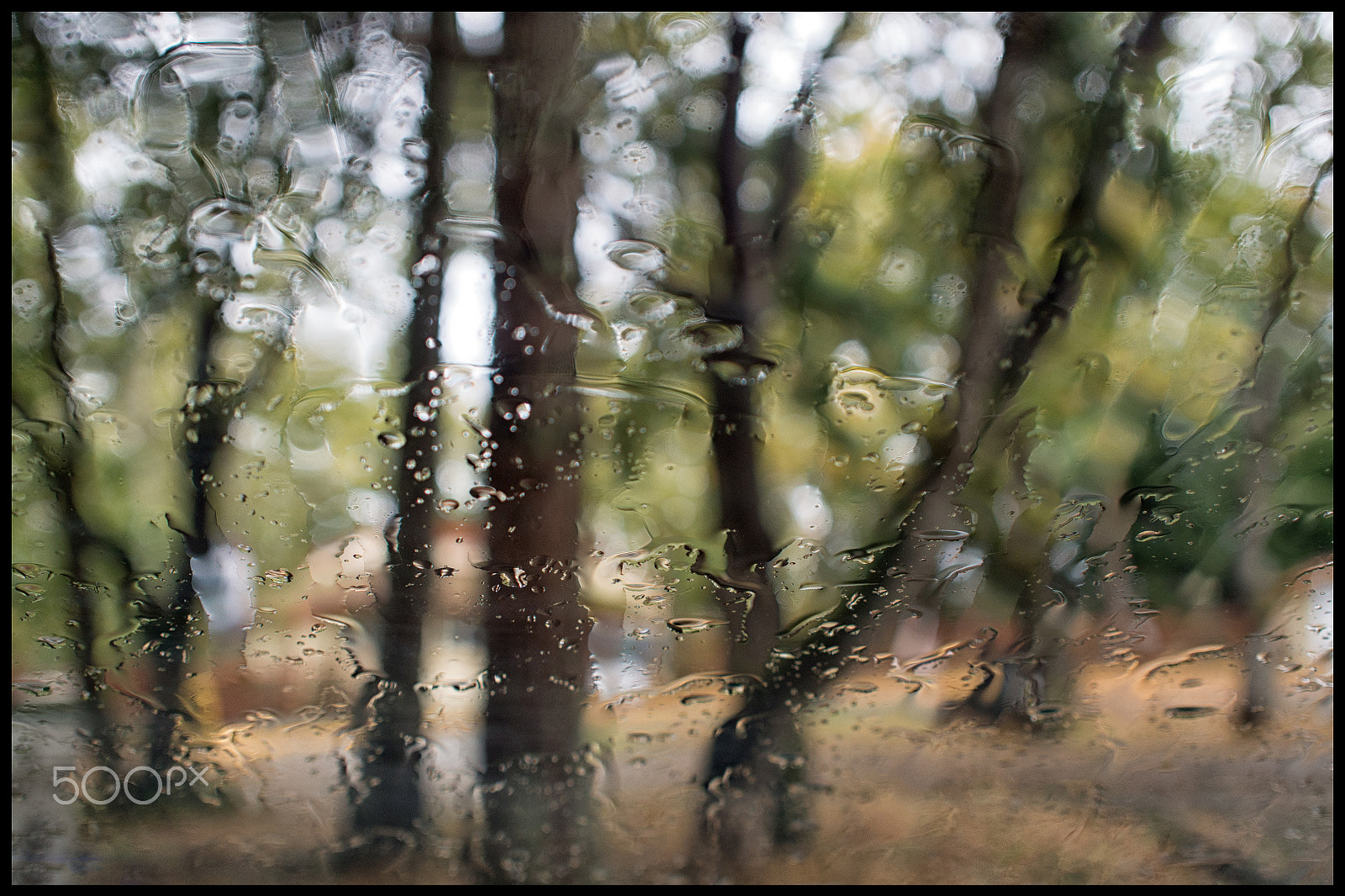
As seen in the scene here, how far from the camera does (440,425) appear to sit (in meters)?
0.79

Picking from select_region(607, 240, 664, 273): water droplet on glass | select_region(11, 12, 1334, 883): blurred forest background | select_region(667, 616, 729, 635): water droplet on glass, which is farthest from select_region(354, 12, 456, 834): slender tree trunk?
select_region(667, 616, 729, 635): water droplet on glass

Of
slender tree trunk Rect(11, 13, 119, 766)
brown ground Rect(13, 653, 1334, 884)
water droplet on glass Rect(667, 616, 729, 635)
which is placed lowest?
brown ground Rect(13, 653, 1334, 884)

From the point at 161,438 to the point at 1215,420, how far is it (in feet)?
4.20

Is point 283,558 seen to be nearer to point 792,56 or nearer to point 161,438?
point 161,438

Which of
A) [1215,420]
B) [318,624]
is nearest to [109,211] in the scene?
[318,624]

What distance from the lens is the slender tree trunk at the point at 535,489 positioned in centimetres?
73

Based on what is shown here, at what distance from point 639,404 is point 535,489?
0.55 ft

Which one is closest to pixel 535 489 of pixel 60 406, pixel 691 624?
pixel 691 624

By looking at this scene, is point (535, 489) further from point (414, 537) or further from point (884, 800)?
point (884, 800)

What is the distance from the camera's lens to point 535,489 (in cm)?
81

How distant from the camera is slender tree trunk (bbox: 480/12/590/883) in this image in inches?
28.9

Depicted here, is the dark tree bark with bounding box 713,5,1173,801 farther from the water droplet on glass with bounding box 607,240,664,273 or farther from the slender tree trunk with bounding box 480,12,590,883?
the water droplet on glass with bounding box 607,240,664,273

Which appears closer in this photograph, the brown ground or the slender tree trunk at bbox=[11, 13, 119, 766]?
the slender tree trunk at bbox=[11, 13, 119, 766]

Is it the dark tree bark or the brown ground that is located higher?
the dark tree bark
